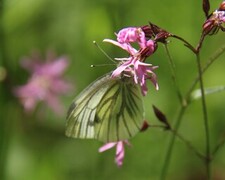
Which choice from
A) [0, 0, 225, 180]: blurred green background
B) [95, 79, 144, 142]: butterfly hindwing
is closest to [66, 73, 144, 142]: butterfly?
[95, 79, 144, 142]: butterfly hindwing

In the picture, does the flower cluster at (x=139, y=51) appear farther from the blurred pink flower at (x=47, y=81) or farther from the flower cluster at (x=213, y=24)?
the blurred pink flower at (x=47, y=81)

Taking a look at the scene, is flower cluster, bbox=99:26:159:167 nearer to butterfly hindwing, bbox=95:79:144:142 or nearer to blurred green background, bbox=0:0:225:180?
butterfly hindwing, bbox=95:79:144:142

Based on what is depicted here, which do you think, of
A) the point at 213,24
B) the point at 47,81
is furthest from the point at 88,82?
the point at 213,24

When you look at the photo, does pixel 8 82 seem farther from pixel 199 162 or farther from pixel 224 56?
pixel 224 56

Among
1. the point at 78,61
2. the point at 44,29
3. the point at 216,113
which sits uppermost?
the point at 44,29

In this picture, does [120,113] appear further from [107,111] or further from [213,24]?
[213,24]

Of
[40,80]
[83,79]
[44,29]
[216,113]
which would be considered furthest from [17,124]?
[216,113]
